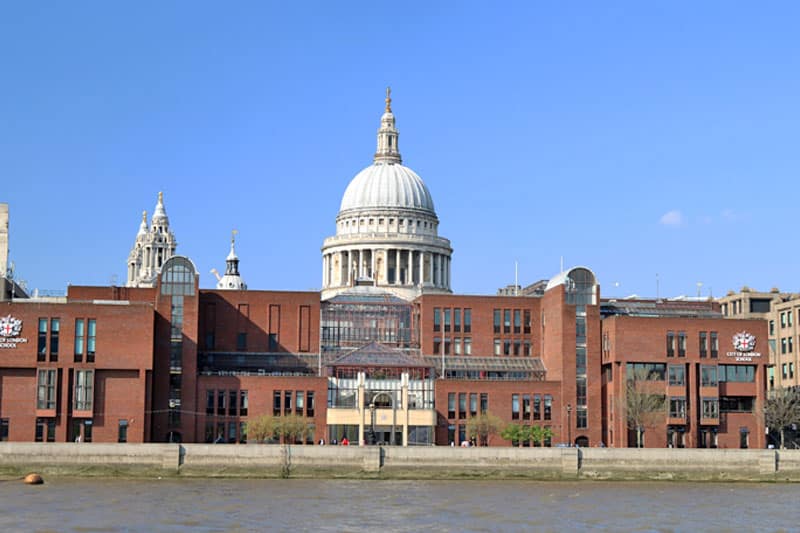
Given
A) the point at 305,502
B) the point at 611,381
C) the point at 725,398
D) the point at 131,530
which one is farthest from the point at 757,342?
the point at 131,530

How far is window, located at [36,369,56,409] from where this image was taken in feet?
382

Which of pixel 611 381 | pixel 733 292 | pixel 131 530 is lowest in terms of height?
pixel 131 530

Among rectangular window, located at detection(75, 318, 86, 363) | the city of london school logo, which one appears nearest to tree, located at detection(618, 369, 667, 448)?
the city of london school logo

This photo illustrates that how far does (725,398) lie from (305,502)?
5825 cm

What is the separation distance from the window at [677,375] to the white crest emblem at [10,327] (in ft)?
176

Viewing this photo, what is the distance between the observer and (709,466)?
10362 cm

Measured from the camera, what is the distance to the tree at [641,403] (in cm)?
12139

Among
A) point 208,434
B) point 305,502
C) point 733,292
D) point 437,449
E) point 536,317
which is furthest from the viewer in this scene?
point 733,292

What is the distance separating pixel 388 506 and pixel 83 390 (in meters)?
44.8

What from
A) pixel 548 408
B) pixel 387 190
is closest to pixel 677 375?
pixel 548 408

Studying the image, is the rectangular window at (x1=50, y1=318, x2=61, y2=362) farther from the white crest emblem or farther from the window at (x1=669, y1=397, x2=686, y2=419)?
the window at (x1=669, y1=397, x2=686, y2=419)

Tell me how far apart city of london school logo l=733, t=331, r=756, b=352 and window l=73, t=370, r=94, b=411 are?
54390 mm

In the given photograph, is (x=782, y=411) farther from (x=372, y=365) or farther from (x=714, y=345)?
(x=372, y=365)

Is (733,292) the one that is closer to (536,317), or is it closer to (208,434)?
(536,317)
